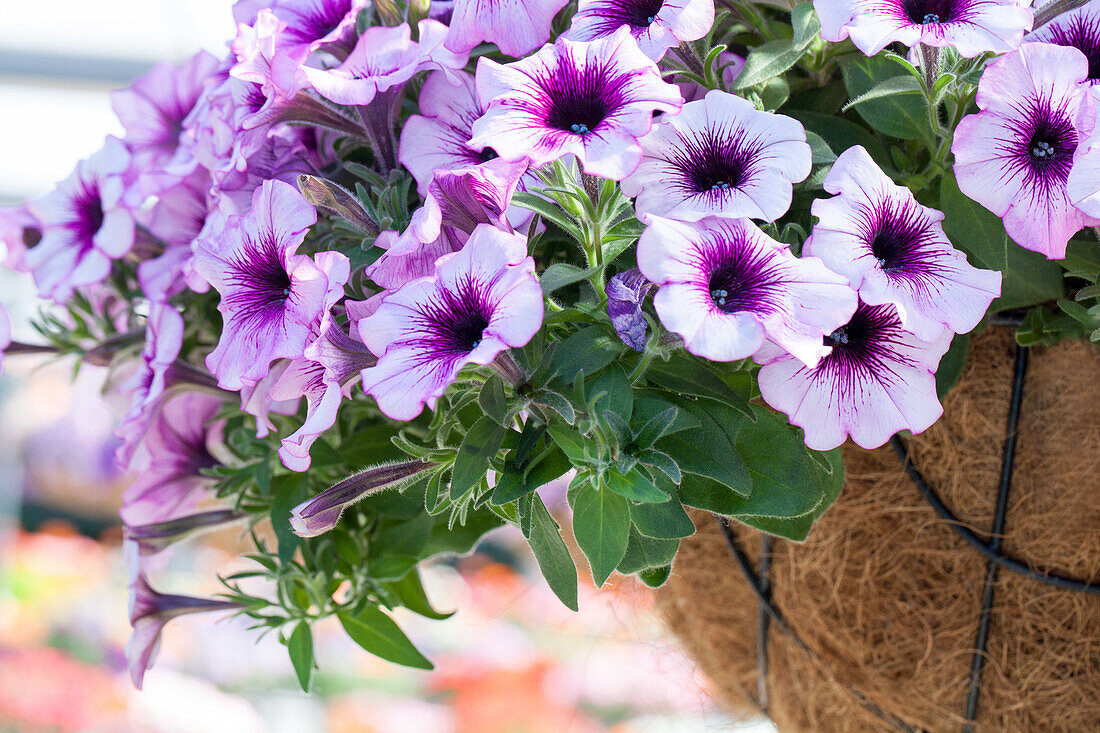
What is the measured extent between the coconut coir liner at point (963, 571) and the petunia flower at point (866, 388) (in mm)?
115

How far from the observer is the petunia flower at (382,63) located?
16.3 inches

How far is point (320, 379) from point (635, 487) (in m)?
0.13

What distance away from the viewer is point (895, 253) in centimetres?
38

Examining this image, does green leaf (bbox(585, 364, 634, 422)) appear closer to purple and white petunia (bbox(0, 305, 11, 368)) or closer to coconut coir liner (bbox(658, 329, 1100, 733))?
coconut coir liner (bbox(658, 329, 1100, 733))

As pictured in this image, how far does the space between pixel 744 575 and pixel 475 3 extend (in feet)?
1.10

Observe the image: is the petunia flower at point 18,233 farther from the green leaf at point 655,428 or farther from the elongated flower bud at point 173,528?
the green leaf at point 655,428

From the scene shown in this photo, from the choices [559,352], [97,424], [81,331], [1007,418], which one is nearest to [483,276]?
[559,352]

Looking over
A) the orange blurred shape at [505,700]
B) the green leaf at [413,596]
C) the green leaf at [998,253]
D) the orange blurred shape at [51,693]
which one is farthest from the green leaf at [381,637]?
the orange blurred shape at [51,693]

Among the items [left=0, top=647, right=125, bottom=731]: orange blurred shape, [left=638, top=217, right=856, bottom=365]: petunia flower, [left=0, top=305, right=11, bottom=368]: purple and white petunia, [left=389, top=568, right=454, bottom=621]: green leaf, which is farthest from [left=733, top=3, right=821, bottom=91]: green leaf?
[left=0, top=647, right=125, bottom=731]: orange blurred shape

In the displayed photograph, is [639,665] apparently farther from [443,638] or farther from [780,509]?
[443,638]

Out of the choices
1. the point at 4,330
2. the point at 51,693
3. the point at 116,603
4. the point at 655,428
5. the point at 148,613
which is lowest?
the point at 116,603

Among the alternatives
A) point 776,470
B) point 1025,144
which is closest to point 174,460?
point 776,470

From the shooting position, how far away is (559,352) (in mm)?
372

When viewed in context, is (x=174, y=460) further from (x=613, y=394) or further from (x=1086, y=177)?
(x=1086, y=177)
